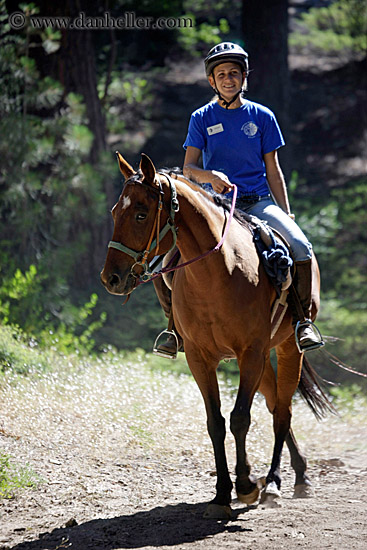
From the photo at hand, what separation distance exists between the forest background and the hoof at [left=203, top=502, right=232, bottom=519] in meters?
2.24

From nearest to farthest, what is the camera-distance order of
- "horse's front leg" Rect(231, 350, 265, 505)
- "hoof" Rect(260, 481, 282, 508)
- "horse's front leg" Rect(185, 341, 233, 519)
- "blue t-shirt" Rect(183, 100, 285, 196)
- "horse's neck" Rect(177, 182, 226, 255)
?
"horse's neck" Rect(177, 182, 226, 255) < "horse's front leg" Rect(231, 350, 265, 505) < "horse's front leg" Rect(185, 341, 233, 519) < "blue t-shirt" Rect(183, 100, 285, 196) < "hoof" Rect(260, 481, 282, 508)

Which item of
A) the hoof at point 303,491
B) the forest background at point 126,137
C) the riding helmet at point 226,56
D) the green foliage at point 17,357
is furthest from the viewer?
the forest background at point 126,137

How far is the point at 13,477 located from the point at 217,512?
1.57 meters

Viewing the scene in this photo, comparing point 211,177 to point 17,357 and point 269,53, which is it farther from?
point 269,53

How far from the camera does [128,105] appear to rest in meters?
17.0

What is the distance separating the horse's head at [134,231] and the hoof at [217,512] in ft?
5.34

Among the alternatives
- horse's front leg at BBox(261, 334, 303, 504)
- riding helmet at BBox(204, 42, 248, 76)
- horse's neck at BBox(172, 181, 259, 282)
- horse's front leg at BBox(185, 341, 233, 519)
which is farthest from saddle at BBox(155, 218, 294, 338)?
riding helmet at BBox(204, 42, 248, 76)

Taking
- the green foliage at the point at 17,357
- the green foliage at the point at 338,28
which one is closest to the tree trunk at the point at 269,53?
the green foliage at the point at 338,28

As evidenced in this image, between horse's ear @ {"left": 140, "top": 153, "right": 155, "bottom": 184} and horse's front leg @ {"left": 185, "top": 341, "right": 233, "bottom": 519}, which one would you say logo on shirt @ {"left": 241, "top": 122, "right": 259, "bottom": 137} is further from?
horse's front leg @ {"left": 185, "top": 341, "right": 233, "bottom": 519}

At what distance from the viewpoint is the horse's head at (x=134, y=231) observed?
3947 mm

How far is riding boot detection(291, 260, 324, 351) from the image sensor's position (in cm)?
513

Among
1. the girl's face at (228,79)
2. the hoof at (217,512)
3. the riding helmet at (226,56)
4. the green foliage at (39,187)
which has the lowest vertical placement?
the hoof at (217,512)

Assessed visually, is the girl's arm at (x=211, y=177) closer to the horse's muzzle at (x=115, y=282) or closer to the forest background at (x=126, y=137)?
the forest background at (x=126, y=137)

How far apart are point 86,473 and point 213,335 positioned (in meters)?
1.88
